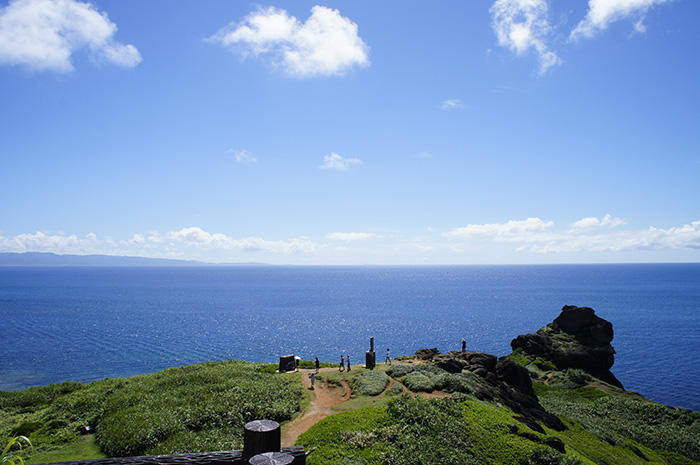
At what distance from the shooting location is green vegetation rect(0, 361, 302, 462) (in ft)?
77.1

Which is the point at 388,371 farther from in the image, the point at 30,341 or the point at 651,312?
the point at 651,312

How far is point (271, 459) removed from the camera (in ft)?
22.1

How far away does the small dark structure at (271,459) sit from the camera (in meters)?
6.63

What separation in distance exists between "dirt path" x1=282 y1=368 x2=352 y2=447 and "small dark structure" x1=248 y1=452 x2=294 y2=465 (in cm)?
1796

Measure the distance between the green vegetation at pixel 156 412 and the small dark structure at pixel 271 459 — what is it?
1831 centimetres

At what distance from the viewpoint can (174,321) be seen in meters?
115

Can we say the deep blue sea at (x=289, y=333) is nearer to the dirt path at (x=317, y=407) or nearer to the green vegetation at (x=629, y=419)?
the green vegetation at (x=629, y=419)

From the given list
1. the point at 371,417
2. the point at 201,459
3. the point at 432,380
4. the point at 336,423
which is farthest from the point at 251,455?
the point at 432,380

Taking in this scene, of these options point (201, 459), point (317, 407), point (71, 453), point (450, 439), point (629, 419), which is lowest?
point (629, 419)

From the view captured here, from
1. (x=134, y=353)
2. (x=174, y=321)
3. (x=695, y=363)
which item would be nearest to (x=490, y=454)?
(x=134, y=353)

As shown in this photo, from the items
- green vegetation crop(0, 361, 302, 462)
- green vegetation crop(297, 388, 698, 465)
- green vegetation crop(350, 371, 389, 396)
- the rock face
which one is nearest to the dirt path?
green vegetation crop(350, 371, 389, 396)

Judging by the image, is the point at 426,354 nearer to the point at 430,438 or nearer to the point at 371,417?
the point at 371,417

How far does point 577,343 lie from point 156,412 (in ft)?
211

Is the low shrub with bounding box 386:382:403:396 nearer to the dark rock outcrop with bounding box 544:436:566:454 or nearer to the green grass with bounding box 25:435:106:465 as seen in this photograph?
the dark rock outcrop with bounding box 544:436:566:454
